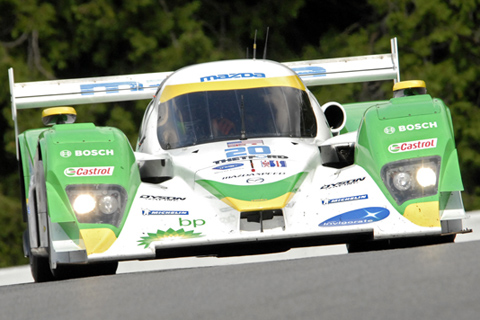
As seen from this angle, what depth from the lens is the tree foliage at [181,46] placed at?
19297 mm

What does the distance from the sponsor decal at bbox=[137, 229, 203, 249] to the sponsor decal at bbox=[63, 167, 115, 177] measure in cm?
54

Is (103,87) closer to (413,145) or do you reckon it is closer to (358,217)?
(413,145)

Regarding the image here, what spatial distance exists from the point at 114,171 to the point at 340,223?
4.83ft

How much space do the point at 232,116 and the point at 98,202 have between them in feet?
5.31

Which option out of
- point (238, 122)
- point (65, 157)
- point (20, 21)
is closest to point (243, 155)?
point (238, 122)

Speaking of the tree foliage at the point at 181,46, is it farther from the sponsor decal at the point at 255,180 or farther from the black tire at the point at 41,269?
the sponsor decal at the point at 255,180

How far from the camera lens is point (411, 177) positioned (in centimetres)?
632

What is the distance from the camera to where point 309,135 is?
24.9 ft

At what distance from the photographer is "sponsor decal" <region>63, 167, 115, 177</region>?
620 cm

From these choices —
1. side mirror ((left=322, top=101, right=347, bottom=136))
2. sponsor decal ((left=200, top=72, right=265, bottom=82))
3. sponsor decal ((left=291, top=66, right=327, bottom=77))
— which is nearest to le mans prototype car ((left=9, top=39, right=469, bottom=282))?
sponsor decal ((left=200, top=72, right=265, bottom=82))

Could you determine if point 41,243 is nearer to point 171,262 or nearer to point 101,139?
point 101,139

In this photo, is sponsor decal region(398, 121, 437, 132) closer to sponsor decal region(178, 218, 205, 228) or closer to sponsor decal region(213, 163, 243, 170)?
sponsor decal region(213, 163, 243, 170)

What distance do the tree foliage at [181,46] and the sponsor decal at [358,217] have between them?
1314cm

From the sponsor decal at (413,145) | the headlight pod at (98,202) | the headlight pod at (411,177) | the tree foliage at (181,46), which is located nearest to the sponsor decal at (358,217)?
the headlight pod at (411,177)
